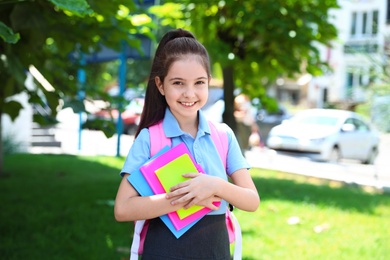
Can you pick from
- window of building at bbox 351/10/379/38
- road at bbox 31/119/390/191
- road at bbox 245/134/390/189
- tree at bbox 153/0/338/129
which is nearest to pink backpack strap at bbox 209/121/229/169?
road at bbox 245/134/390/189

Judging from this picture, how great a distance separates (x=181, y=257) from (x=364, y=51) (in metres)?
4.78

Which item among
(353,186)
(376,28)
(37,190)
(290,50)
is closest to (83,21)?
(376,28)

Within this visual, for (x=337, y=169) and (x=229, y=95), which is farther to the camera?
(x=337, y=169)

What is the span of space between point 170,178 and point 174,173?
0.02 m

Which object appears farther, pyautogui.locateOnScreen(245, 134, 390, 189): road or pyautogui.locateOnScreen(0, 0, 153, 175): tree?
pyautogui.locateOnScreen(245, 134, 390, 189): road

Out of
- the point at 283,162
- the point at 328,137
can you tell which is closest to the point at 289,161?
the point at 283,162

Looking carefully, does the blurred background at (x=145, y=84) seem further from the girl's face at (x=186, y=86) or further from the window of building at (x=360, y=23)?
the window of building at (x=360, y=23)

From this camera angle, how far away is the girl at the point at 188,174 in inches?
85.3

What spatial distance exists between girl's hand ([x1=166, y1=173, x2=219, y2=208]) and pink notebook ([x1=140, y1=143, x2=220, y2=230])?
0.17 feet

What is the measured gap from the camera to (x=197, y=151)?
2.29 meters

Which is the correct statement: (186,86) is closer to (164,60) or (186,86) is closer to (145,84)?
(164,60)

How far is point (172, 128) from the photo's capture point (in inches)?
91.2

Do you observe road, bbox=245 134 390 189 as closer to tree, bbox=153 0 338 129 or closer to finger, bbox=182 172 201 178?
tree, bbox=153 0 338 129

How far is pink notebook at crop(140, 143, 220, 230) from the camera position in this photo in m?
2.18
